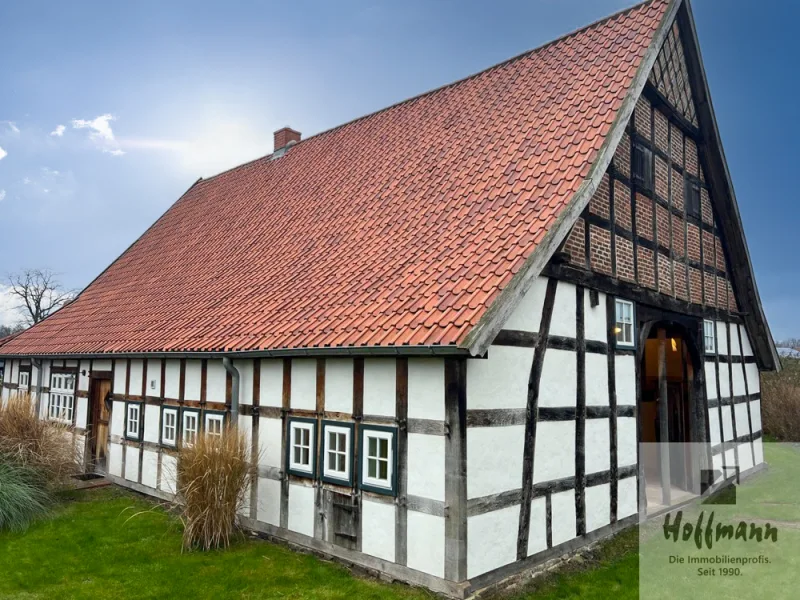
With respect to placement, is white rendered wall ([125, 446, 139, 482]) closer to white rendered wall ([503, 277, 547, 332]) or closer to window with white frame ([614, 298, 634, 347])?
white rendered wall ([503, 277, 547, 332])

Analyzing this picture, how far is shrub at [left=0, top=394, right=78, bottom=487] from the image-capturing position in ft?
30.8

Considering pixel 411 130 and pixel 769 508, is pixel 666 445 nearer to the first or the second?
pixel 769 508

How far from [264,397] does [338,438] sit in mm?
1569

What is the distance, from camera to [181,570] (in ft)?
22.1

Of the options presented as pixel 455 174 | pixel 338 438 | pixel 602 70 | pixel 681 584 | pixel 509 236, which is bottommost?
pixel 681 584

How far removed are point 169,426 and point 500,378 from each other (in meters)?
6.25

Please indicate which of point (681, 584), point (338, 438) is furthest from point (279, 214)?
point (681, 584)

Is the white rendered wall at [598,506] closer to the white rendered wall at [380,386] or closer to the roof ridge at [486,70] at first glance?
the white rendered wall at [380,386]

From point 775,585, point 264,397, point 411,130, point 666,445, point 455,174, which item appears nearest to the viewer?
point 775,585

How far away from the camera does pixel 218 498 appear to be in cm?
729

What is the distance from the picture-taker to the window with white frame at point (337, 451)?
690 cm

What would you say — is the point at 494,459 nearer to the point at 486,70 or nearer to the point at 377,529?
the point at 377,529

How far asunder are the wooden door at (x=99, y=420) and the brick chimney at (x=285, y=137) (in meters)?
7.43

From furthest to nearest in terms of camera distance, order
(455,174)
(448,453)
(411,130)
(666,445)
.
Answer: (411,130) → (666,445) → (455,174) → (448,453)
